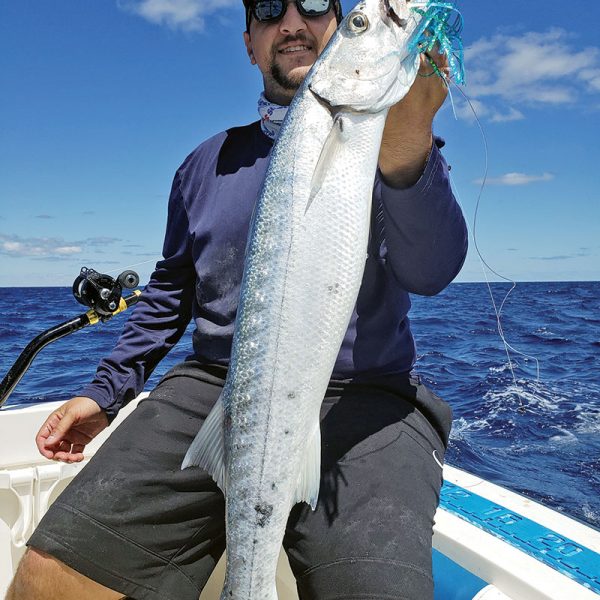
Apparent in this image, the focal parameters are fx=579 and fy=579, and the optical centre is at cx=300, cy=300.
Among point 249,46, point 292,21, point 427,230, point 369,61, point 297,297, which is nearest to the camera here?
point 297,297

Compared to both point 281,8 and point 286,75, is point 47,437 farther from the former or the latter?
point 281,8

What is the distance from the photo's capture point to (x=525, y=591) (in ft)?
7.95

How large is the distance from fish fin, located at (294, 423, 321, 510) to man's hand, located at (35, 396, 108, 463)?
4.43 ft

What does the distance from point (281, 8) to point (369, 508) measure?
2435mm

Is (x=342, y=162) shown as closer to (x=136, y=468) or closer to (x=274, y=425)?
(x=274, y=425)

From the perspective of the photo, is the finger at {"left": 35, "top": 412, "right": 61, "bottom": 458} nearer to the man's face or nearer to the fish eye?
the man's face

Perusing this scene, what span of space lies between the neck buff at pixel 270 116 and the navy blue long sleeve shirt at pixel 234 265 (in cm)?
5

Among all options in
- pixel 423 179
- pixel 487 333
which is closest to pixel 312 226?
pixel 423 179

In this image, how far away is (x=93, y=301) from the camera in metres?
3.94

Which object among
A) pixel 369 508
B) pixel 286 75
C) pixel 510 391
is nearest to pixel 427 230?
pixel 369 508

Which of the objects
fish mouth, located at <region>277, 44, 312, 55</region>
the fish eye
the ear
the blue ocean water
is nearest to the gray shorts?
the fish eye

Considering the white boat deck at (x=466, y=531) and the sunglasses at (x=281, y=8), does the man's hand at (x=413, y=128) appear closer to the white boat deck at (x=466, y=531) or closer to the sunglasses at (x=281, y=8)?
the sunglasses at (x=281, y=8)

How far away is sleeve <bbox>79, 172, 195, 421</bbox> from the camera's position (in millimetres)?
3002

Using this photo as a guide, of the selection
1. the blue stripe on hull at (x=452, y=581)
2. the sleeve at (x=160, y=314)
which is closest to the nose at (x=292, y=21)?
the sleeve at (x=160, y=314)
